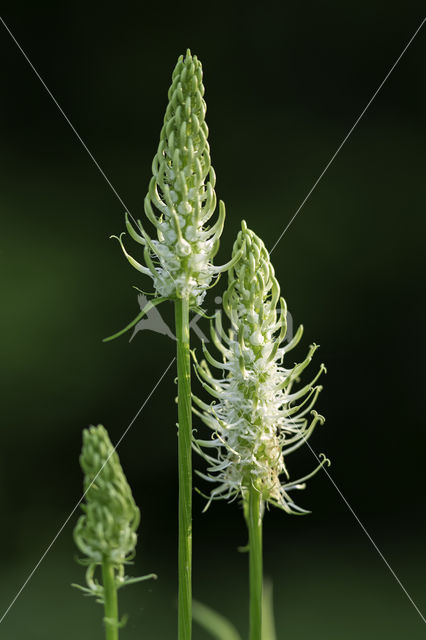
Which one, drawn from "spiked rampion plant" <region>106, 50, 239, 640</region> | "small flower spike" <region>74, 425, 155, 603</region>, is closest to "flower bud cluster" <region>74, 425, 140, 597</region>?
"small flower spike" <region>74, 425, 155, 603</region>

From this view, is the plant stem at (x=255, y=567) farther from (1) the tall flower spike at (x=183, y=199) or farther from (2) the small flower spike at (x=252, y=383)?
(1) the tall flower spike at (x=183, y=199)

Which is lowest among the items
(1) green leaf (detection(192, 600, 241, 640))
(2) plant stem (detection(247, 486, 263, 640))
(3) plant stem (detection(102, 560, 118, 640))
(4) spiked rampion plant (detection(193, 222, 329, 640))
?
(3) plant stem (detection(102, 560, 118, 640))

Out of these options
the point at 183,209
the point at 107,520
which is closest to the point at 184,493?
the point at 107,520

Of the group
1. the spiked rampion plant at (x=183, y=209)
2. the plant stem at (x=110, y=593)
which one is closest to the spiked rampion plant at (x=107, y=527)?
the plant stem at (x=110, y=593)

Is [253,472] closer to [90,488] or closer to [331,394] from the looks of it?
[90,488]

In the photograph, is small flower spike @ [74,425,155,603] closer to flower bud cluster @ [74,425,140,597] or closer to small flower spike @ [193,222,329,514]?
flower bud cluster @ [74,425,140,597]

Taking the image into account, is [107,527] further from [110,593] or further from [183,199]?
[183,199]
